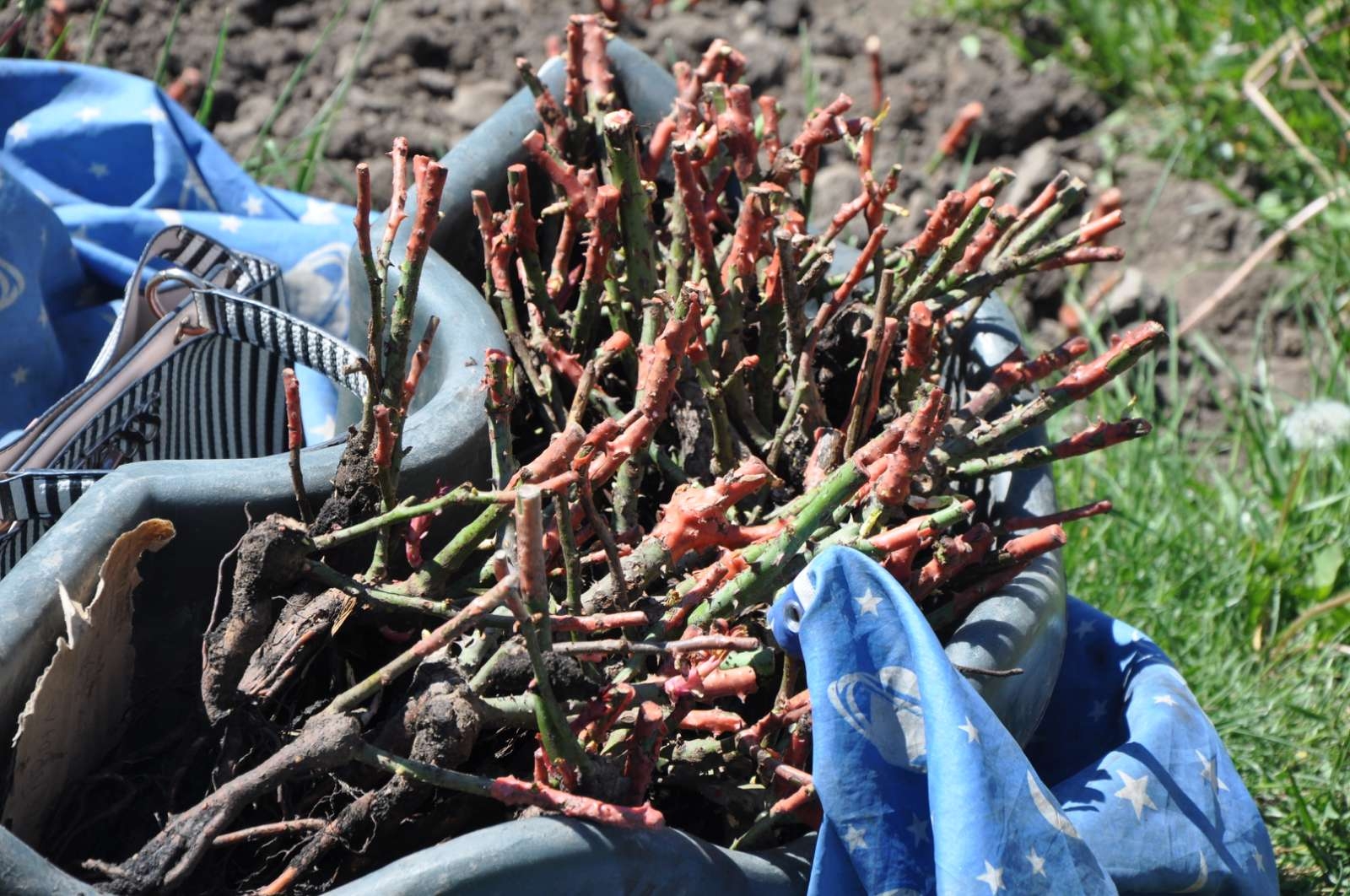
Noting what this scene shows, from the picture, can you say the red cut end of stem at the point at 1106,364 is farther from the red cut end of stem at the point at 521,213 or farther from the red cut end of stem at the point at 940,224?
the red cut end of stem at the point at 521,213

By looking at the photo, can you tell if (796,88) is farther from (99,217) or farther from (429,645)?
(429,645)

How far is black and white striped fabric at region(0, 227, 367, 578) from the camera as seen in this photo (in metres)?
1.35

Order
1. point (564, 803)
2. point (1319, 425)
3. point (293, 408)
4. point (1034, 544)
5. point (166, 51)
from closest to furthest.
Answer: point (564, 803) < point (293, 408) < point (1034, 544) < point (1319, 425) < point (166, 51)

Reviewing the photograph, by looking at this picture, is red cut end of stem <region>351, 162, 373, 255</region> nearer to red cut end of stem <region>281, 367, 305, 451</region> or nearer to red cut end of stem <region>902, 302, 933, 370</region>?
red cut end of stem <region>281, 367, 305, 451</region>

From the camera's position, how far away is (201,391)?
1.49 metres

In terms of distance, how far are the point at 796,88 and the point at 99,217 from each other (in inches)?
65.8

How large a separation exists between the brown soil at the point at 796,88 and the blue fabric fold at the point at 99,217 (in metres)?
0.50

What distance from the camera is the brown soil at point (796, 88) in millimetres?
2748

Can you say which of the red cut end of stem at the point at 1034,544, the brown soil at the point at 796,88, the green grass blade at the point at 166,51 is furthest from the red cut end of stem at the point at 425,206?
the brown soil at the point at 796,88

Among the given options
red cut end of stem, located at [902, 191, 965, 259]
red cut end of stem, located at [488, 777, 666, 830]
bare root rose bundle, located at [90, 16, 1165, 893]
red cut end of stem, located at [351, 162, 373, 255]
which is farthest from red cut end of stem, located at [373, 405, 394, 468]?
red cut end of stem, located at [902, 191, 965, 259]

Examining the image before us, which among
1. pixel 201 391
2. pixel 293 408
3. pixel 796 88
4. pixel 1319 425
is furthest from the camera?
pixel 796 88

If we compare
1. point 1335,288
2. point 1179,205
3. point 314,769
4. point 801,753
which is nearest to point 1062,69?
point 1179,205

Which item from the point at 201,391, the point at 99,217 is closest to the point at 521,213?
the point at 201,391

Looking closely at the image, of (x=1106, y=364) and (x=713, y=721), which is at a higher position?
(x=1106, y=364)
